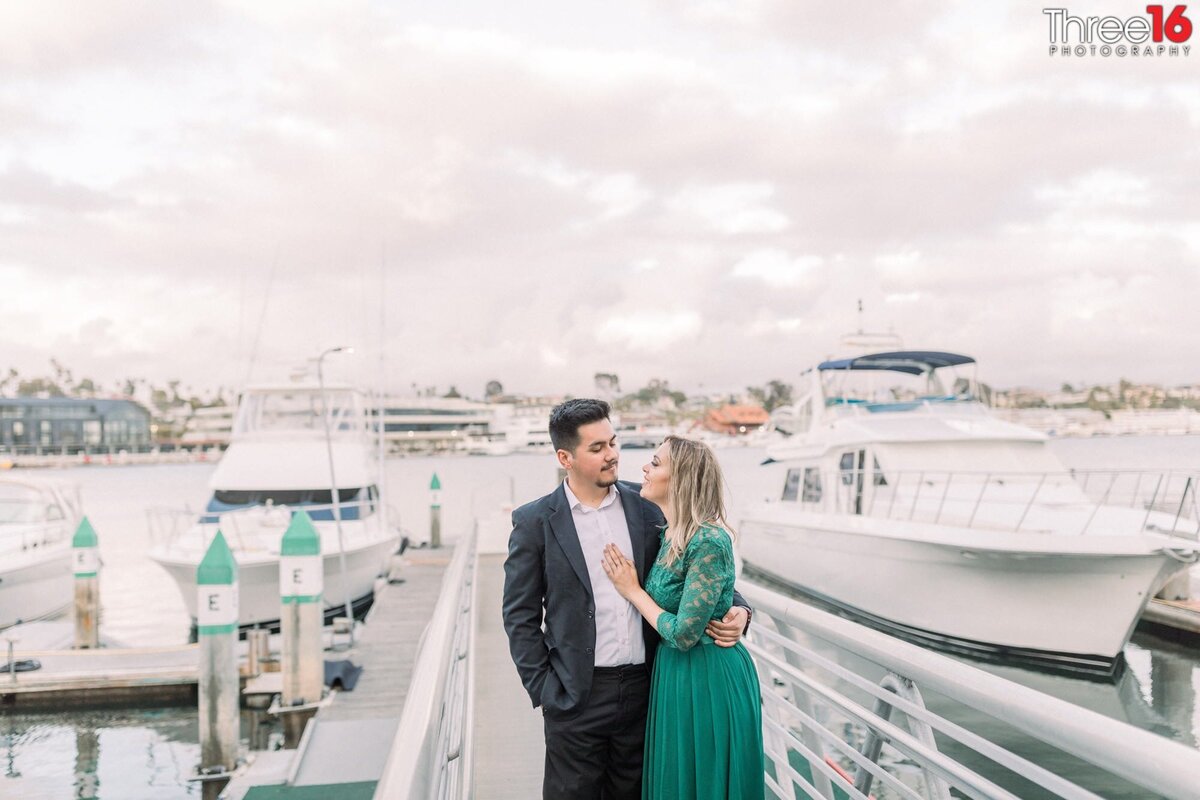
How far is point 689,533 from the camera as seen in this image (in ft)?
9.62

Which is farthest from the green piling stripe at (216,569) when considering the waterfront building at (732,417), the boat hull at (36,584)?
the waterfront building at (732,417)

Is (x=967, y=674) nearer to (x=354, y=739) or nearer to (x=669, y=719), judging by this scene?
(x=669, y=719)

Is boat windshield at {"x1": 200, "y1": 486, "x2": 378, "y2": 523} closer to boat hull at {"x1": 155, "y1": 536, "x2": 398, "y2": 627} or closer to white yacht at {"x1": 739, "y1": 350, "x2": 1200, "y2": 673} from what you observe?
boat hull at {"x1": 155, "y1": 536, "x2": 398, "y2": 627}

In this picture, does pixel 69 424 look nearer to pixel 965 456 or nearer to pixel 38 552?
pixel 38 552

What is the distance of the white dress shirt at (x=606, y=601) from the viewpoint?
3.03 m

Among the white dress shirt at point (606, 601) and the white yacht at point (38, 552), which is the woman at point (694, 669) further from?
the white yacht at point (38, 552)

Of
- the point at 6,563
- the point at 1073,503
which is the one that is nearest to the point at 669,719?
→ the point at 1073,503

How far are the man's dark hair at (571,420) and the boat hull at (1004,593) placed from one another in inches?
436

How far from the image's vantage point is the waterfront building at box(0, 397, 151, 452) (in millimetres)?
160125

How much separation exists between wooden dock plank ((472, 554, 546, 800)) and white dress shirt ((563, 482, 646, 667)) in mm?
1995

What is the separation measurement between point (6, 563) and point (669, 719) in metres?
21.4

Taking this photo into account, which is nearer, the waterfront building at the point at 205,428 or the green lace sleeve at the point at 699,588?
the green lace sleeve at the point at 699,588

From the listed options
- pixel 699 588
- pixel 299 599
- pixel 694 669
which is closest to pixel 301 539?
pixel 299 599

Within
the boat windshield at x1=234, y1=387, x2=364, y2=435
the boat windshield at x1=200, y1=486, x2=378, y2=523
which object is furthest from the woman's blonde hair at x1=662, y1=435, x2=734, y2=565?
the boat windshield at x1=234, y1=387, x2=364, y2=435
